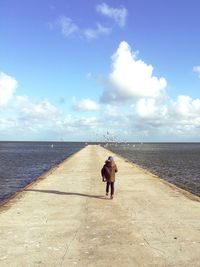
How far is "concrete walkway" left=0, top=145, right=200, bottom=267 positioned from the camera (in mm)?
9680

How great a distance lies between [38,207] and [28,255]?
24.0 ft

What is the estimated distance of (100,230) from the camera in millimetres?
12586

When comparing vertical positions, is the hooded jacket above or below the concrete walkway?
above

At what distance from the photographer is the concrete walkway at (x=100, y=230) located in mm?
9680

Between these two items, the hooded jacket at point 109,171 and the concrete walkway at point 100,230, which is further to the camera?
the hooded jacket at point 109,171

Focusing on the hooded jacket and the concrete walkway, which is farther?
the hooded jacket

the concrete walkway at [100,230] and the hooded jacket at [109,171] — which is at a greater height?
the hooded jacket at [109,171]

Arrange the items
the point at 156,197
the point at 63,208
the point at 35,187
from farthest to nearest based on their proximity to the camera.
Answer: the point at 35,187
the point at 156,197
the point at 63,208

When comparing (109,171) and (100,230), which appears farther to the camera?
(109,171)

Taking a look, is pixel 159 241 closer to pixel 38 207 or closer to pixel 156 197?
pixel 38 207

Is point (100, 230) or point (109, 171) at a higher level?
point (109, 171)

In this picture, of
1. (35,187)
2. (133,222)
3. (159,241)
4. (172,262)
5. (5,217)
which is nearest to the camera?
(172,262)

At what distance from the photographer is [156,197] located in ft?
66.3

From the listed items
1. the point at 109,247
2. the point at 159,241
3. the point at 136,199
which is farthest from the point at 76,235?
the point at 136,199
